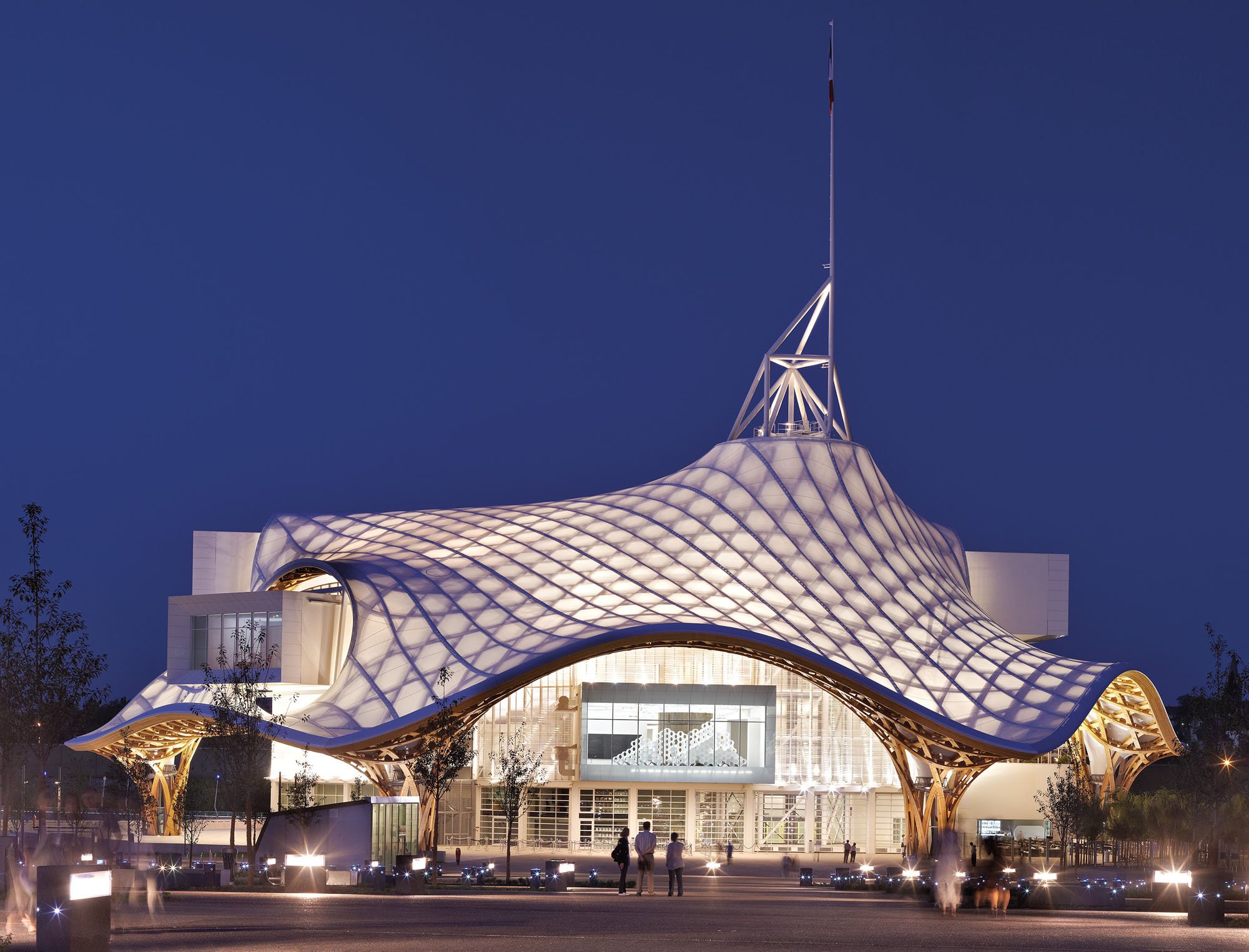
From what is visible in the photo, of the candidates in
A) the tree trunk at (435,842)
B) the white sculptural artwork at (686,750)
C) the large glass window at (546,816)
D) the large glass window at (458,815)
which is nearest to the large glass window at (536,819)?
the large glass window at (546,816)

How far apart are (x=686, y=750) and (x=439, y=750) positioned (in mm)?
21997

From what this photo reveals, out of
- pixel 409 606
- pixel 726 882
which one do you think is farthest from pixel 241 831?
pixel 726 882

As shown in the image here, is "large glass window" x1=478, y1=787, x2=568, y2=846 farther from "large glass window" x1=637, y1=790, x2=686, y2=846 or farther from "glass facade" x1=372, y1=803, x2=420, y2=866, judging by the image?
"glass facade" x1=372, y1=803, x2=420, y2=866

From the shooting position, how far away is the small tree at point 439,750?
4666 cm

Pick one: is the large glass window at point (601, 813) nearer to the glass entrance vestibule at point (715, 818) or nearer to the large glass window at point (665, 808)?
the glass entrance vestibule at point (715, 818)

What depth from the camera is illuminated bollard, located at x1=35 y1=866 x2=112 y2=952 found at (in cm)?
1684

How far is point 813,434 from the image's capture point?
66250 millimetres

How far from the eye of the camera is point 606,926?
2383cm

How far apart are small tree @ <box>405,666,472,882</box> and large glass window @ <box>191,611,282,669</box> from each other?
30.3 feet

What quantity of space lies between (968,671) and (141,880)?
31.3 metres

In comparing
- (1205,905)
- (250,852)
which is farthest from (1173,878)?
(250,852)

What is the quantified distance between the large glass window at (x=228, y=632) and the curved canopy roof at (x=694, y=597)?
1691 mm

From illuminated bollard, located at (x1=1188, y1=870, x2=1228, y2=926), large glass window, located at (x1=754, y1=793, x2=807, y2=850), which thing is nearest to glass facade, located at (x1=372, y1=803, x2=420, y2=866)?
illuminated bollard, located at (x1=1188, y1=870, x2=1228, y2=926)

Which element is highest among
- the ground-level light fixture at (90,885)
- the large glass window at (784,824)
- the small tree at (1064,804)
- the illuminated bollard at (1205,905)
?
the ground-level light fixture at (90,885)
